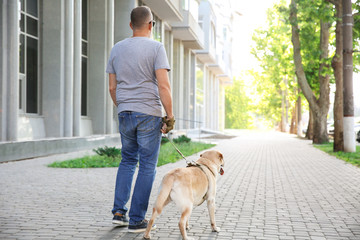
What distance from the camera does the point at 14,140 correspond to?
1401cm

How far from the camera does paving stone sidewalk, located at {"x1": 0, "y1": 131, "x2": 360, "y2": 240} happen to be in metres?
5.31

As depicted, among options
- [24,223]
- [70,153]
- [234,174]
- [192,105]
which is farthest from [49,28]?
[192,105]

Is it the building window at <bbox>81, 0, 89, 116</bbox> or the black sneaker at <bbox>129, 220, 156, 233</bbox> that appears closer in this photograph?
the black sneaker at <bbox>129, 220, 156, 233</bbox>

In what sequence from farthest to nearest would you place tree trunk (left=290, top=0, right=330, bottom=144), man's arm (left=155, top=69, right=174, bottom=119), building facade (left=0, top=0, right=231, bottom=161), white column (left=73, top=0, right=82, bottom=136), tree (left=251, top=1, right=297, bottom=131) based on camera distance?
tree (left=251, top=1, right=297, bottom=131) < tree trunk (left=290, top=0, right=330, bottom=144) < white column (left=73, top=0, right=82, bottom=136) < building facade (left=0, top=0, right=231, bottom=161) < man's arm (left=155, top=69, right=174, bottom=119)

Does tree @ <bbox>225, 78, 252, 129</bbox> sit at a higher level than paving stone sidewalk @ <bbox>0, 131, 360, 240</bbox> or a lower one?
higher

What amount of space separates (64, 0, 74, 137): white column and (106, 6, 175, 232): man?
13147mm

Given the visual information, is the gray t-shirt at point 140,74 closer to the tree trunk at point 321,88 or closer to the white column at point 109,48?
the white column at point 109,48

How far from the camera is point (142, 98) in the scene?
5.06 m

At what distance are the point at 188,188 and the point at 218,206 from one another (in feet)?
8.03

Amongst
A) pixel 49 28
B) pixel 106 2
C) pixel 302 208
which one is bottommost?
pixel 302 208

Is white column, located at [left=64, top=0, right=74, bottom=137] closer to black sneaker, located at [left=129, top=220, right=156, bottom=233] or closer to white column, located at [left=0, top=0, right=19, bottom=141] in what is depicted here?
white column, located at [left=0, top=0, right=19, bottom=141]

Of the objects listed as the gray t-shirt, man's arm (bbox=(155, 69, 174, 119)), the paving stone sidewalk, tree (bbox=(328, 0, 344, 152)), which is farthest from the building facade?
tree (bbox=(328, 0, 344, 152))

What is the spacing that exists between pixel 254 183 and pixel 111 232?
505 centimetres

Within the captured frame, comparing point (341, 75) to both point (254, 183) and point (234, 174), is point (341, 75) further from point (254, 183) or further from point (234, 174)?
point (254, 183)
